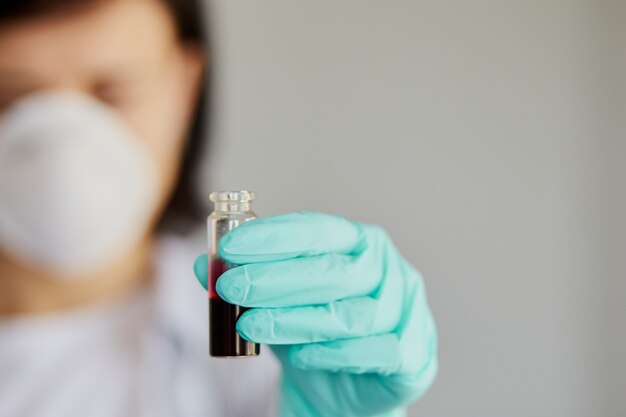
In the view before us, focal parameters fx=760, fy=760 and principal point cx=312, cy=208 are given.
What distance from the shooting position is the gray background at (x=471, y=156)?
181 cm

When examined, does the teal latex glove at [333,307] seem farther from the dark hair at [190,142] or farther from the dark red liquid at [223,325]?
the dark hair at [190,142]

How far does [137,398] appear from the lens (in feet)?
5.55

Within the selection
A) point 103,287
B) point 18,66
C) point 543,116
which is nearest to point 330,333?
point 103,287

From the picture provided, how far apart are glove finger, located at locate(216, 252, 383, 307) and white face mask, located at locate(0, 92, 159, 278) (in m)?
0.67

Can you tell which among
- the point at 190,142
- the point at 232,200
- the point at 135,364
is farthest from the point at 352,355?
the point at 190,142

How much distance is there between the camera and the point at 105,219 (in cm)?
170

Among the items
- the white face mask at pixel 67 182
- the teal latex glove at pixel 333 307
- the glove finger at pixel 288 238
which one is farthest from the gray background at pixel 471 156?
the glove finger at pixel 288 238

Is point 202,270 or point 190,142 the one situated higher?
point 190,142

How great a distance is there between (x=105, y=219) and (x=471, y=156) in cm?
87

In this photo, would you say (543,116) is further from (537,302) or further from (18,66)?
(18,66)

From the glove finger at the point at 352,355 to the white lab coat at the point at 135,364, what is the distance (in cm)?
52

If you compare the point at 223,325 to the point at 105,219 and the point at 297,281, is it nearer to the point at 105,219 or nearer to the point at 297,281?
the point at 297,281

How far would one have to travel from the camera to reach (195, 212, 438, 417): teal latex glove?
113 centimetres

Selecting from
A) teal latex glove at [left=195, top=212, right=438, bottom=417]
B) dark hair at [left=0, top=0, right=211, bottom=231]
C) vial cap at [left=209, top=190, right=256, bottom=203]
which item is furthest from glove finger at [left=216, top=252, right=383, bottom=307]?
dark hair at [left=0, top=0, right=211, bottom=231]
